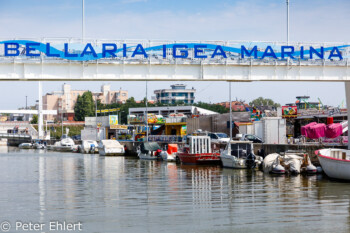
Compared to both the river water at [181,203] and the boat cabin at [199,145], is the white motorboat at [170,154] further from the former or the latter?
the river water at [181,203]

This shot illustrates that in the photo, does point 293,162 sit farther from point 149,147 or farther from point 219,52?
point 149,147

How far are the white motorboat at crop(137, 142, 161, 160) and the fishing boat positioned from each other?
9712 mm

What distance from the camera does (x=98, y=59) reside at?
31.9m

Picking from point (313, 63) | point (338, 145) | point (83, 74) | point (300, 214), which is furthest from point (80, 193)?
point (338, 145)

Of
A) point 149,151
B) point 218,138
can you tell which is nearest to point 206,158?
point 218,138

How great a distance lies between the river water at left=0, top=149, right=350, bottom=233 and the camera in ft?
67.1

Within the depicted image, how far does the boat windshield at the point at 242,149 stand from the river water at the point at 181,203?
5.93m

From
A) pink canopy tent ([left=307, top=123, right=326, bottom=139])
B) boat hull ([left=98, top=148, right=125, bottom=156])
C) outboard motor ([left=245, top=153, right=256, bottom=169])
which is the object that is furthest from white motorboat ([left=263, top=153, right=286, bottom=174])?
boat hull ([left=98, top=148, right=125, bottom=156])

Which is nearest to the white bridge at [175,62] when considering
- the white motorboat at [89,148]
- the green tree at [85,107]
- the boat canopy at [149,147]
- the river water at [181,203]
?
the river water at [181,203]

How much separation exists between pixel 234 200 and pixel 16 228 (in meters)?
11.0

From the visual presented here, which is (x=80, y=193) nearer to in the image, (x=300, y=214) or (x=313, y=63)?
(x=300, y=214)

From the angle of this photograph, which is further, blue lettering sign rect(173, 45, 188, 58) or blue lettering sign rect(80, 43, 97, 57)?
blue lettering sign rect(173, 45, 188, 58)

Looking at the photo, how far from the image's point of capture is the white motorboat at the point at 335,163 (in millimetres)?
33312
